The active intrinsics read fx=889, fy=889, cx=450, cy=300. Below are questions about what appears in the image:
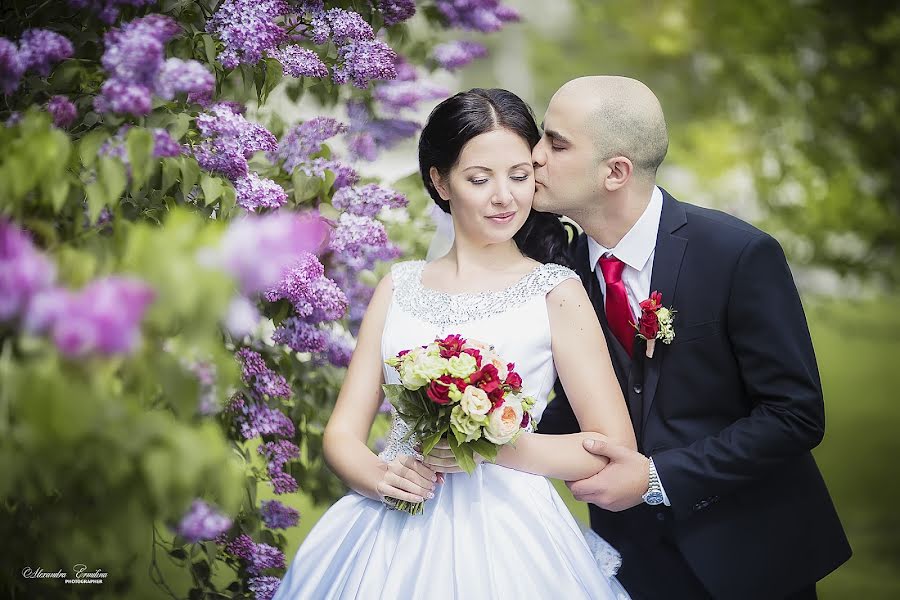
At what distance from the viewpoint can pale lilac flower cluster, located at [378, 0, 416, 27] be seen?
2.82 metres

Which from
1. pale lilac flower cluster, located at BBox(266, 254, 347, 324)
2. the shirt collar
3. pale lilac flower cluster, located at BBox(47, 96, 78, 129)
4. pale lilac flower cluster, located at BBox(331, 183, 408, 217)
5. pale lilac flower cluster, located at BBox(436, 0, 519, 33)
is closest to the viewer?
pale lilac flower cluster, located at BBox(47, 96, 78, 129)

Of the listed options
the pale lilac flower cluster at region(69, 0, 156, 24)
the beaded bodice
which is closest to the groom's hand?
the beaded bodice

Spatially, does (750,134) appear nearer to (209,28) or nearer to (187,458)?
(209,28)

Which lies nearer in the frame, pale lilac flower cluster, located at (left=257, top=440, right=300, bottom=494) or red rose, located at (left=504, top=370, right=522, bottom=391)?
red rose, located at (left=504, top=370, right=522, bottom=391)

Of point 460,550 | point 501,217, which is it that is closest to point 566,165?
point 501,217

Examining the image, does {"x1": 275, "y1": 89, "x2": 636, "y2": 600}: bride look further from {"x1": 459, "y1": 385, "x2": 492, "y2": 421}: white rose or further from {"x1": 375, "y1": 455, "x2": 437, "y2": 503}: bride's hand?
{"x1": 459, "y1": 385, "x2": 492, "y2": 421}: white rose

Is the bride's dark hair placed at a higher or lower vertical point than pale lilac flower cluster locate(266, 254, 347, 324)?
higher

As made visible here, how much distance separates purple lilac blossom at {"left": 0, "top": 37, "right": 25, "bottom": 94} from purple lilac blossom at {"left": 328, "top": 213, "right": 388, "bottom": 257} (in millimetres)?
1065

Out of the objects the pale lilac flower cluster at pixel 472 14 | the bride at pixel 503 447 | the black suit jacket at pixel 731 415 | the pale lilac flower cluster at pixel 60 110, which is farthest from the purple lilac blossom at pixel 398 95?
the pale lilac flower cluster at pixel 60 110

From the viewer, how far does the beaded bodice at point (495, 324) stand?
252cm

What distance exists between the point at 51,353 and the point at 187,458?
273 mm

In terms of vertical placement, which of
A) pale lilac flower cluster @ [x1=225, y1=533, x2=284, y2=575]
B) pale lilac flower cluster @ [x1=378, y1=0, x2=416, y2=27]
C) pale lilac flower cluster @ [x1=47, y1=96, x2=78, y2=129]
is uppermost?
pale lilac flower cluster @ [x1=378, y1=0, x2=416, y2=27]

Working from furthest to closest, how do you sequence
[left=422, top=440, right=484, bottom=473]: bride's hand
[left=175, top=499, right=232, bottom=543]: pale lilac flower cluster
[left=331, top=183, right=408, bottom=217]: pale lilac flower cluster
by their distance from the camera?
[left=331, top=183, right=408, bottom=217]: pale lilac flower cluster < [left=422, top=440, right=484, bottom=473]: bride's hand < [left=175, top=499, right=232, bottom=543]: pale lilac flower cluster

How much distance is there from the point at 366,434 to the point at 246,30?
3.85ft
